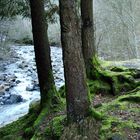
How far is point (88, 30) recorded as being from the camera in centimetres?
980

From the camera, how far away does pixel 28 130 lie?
8.53 m

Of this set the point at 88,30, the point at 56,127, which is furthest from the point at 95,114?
the point at 88,30

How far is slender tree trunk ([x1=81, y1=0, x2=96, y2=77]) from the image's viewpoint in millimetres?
9617

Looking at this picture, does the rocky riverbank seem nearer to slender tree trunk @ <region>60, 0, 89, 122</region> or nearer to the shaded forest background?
the shaded forest background

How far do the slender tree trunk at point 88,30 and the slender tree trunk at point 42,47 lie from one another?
142cm

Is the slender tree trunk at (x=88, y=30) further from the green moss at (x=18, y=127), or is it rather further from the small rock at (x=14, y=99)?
the small rock at (x=14, y=99)

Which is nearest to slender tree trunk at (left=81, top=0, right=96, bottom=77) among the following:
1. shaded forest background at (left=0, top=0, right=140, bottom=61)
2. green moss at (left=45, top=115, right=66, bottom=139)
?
green moss at (left=45, top=115, right=66, bottom=139)

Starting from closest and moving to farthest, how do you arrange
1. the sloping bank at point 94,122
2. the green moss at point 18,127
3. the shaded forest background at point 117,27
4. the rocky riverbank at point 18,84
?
the sloping bank at point 94,122 < the green moss at point 18,127 < the rocky riverbank at point 18,84 < the shaded forest background at point 117,27

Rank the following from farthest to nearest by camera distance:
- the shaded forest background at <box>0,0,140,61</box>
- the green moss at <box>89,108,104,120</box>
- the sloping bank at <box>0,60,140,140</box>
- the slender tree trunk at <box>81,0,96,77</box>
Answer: the shaded forest background at <box>0,0,140,61</box>
the slender tree trunk at <box>81,0,96,77</box>
the green moss at <box>89,108,104,120</box>
the sloping bank at <box>0,60,140,140</box>

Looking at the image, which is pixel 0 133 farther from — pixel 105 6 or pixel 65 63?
pixel 105 6

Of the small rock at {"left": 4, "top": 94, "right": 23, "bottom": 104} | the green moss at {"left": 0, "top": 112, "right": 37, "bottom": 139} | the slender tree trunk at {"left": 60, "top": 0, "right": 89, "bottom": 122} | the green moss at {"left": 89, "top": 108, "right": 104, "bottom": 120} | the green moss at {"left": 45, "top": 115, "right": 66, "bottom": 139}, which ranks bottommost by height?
the small rock at {"left": 4, "top": 94, "right": 23, "bottom": 104}

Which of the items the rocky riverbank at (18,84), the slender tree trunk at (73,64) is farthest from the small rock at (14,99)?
the slender tree trunk at (73,64)

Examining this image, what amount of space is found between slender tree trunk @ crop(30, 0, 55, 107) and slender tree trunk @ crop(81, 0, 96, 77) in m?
1.42

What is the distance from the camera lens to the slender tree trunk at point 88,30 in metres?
9.62
